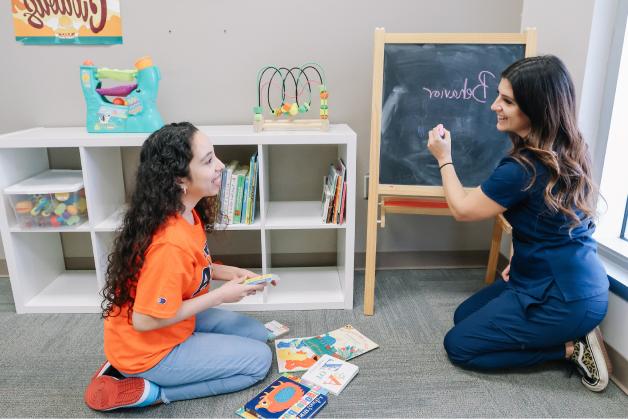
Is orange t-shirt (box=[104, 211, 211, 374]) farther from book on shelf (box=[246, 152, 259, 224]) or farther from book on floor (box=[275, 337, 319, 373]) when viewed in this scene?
book on shelf (box=[246, 152, 259, 224])

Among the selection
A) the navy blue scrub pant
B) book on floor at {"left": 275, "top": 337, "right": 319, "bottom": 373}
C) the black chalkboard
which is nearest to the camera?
the navy blue scrub pant

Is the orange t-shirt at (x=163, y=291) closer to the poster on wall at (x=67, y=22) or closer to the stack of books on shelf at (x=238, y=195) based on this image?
the stack of books on shelf at (x=238, y=195)

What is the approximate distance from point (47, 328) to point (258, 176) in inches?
44.6

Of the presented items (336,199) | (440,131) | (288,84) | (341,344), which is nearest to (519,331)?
(341,344)

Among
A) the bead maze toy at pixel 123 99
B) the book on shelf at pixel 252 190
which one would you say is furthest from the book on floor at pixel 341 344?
the bead maze toy at pixel 123 99

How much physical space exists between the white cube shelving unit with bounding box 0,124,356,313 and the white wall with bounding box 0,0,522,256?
17 cm

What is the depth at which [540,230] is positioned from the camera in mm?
1609

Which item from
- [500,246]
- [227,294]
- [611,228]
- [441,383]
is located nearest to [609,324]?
[611,228]

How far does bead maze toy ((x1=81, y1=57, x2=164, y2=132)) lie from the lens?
2.07 metres

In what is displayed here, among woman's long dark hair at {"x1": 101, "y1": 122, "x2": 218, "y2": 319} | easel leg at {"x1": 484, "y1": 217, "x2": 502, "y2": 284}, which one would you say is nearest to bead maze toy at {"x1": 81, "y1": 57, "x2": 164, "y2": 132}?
woman's long dark hair at {"x1": 101, "y1": 122, "x2": 218, "y2": 319}

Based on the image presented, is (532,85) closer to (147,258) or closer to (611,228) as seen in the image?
(611,228)

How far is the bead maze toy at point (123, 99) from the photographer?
6.81 feet

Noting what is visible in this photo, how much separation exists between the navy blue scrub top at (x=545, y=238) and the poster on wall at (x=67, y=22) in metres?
1.88

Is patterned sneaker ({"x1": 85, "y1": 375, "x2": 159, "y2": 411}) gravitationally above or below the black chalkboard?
below
